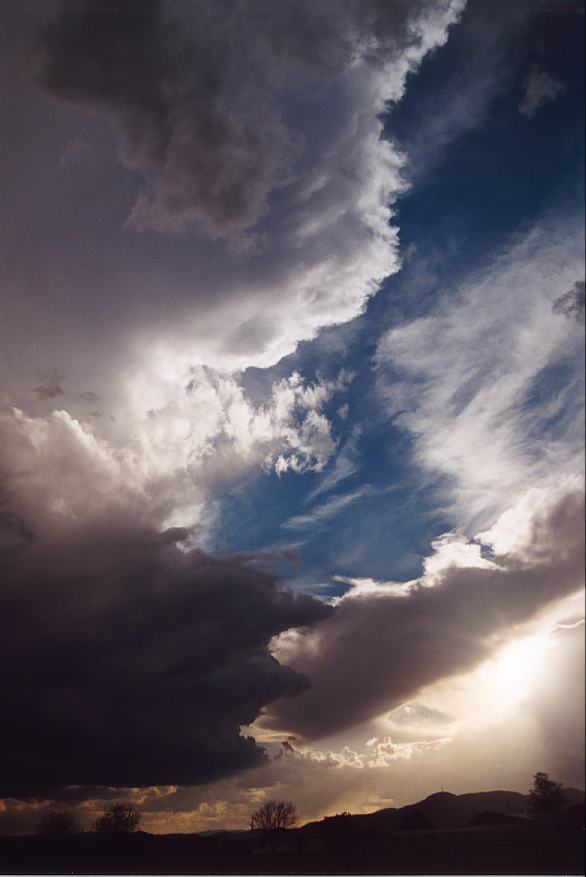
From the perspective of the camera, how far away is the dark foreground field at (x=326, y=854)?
650 centimetres

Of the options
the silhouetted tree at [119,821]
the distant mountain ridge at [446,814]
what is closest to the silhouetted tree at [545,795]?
the distant mountain ridge at [446,814]

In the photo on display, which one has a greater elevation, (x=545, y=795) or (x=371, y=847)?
(x=545, y=795)

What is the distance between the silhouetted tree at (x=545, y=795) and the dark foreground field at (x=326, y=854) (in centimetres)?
55

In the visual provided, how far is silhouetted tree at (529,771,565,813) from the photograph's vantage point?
7.54 meters

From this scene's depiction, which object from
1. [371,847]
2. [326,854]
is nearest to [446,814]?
[371,847]

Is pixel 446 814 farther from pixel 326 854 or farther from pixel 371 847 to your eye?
pixel 326 854

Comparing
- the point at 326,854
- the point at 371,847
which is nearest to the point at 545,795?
the point at 371,847

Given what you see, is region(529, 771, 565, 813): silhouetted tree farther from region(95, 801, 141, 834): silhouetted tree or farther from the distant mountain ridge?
region(95, 801, 141, 834): silhouetted tree

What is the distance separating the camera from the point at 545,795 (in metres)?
7.96

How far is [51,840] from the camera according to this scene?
7.74 m

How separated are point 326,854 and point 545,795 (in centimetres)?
345

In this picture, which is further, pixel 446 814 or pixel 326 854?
pixel 446 814

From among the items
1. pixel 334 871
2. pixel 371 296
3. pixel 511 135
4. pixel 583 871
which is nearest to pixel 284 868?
pixel 334 871

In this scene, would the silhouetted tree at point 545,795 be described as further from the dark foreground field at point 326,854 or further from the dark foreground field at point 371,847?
the dark foreground field at point 326,854
